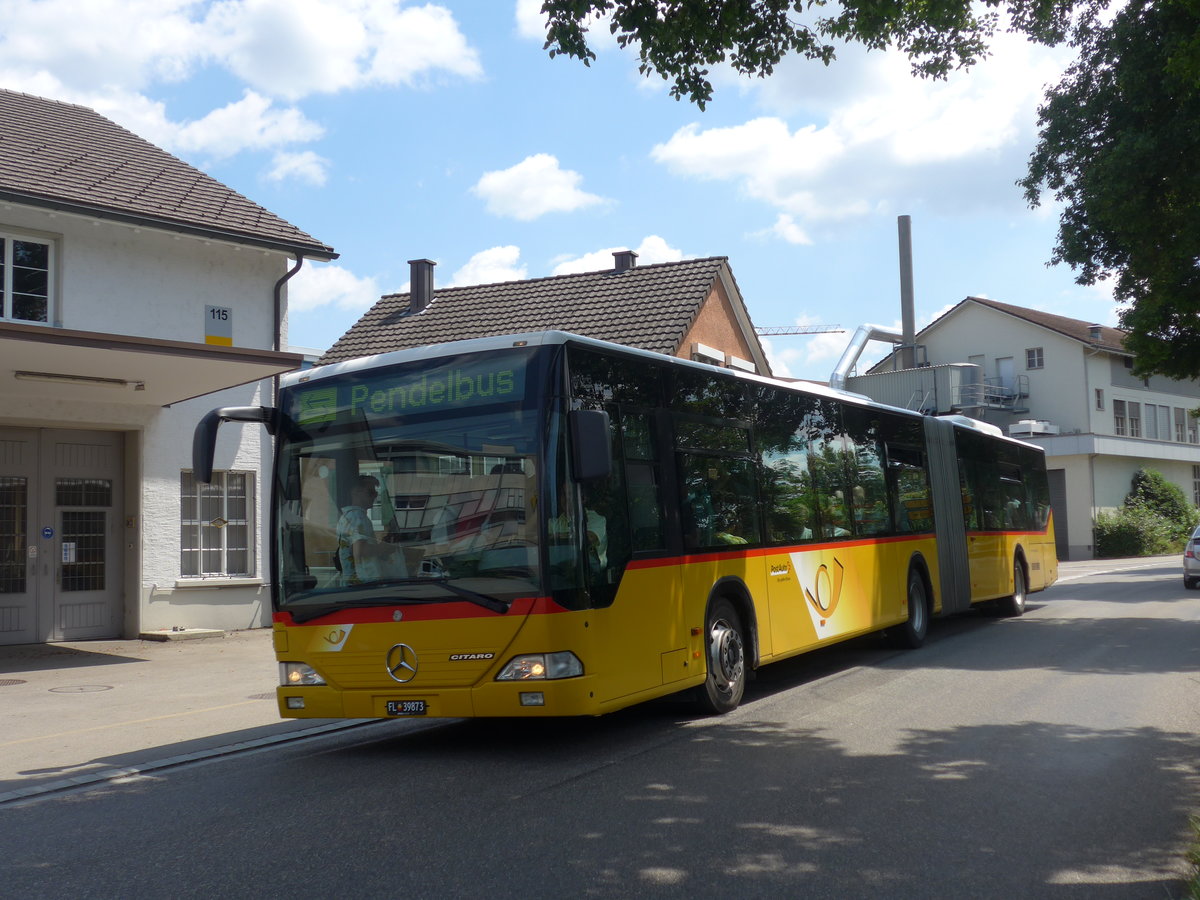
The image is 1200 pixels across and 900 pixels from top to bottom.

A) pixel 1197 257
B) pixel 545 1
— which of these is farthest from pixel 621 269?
pixel 545 1

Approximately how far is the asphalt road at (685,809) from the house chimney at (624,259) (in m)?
22.1

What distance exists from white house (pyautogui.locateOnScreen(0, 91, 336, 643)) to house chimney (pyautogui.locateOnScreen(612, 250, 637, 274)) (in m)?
12.4

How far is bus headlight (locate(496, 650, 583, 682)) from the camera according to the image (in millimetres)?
7703

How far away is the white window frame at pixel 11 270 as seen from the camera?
680 inches

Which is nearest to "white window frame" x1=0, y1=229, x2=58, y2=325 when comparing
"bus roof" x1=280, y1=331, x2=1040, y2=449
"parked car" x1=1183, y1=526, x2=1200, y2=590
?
"bus roof" x1=280, y1=331, x2=1040, y2=449

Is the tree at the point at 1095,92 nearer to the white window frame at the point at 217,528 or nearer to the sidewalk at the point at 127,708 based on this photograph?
the sidewalk at the point at 127,708

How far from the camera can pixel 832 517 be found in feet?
41.2

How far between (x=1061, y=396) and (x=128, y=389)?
140 feet

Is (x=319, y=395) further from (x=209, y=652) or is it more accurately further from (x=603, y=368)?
(x=209, y=652)

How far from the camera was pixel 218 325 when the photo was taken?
20016 millimetres

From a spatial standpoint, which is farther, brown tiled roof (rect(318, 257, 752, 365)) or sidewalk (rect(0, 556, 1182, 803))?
brown tiled roof (rect(318, 257, 752, 365))

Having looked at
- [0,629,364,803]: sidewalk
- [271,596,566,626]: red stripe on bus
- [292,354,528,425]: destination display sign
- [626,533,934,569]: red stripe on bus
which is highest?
[292,354,528,425]: destination display sign

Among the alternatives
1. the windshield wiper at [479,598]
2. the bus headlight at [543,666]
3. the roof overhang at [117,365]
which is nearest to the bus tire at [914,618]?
the bus headlight at [543,666]

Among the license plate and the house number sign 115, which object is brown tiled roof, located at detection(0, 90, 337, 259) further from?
the license plate
